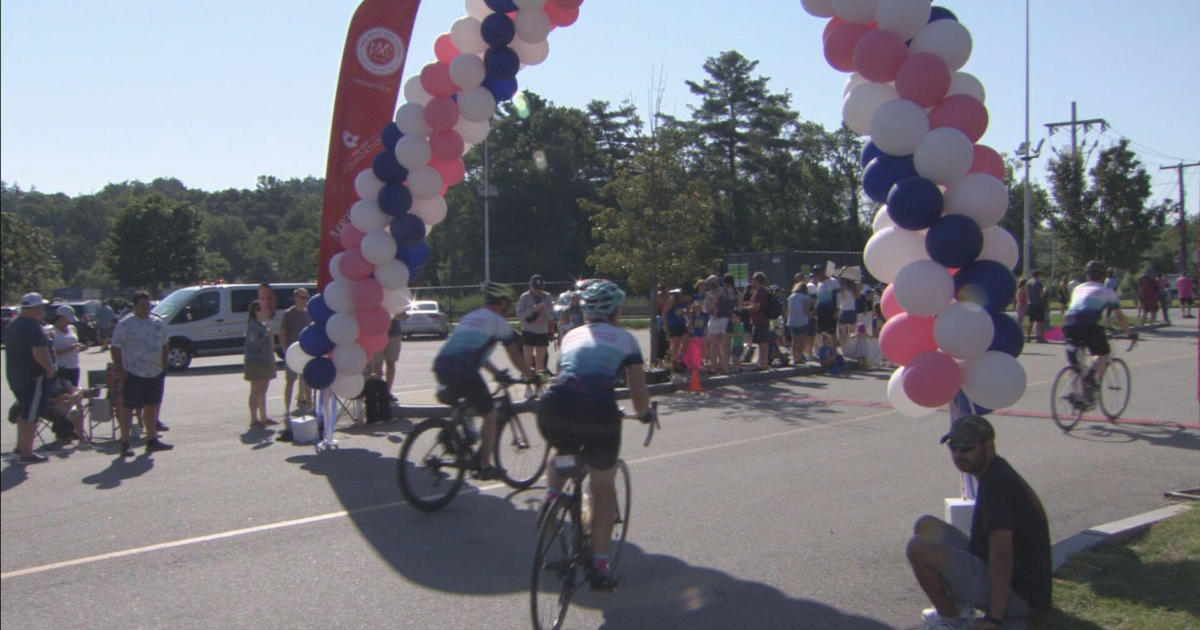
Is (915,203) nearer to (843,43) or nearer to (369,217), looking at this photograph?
(843,43)

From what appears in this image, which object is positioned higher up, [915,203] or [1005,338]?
[915,203]

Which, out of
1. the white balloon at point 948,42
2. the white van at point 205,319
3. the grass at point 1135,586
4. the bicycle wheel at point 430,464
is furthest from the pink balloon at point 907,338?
the white van at point 205,319

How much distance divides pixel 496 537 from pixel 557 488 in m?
1.93

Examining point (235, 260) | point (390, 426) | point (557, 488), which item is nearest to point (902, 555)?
point (557, 488)

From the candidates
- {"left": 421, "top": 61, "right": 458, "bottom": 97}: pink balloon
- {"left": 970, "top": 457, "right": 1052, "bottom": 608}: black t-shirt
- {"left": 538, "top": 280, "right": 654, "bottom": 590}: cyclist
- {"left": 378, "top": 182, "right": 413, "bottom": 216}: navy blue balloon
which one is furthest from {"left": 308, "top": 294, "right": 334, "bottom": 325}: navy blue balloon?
{"left": 970, "top": 457, "right": 1052, "bottom": 608}: black t-shirt

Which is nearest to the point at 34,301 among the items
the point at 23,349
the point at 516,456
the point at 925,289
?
the point at 23,349

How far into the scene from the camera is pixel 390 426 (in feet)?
38.1

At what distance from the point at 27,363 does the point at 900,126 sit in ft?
29.6

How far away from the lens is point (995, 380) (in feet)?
17.9

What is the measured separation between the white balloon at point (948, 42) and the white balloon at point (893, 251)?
118cm

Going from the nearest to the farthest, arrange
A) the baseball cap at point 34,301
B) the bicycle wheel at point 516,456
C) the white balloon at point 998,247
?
1. the white balloon at point 998,247
2. the bicycle wheel at point 516,456
3. the baseball cap at point 34,301

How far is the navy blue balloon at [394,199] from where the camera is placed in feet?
31.7

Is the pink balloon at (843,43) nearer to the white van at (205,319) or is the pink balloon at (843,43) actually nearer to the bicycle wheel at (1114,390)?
the bicycle wheel at (1114,390)

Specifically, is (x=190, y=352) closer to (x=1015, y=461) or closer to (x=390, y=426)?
(x=390, y=426)
